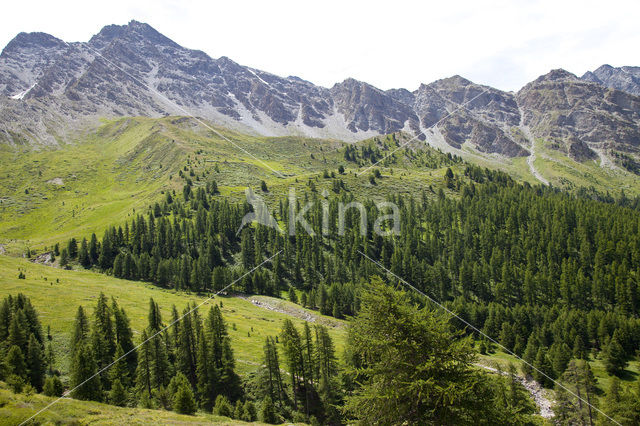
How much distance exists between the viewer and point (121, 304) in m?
82.1

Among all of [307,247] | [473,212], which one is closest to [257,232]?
[307,247]

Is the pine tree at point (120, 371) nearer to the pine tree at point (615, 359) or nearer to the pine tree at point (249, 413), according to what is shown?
the pine tree at point (249, 413)

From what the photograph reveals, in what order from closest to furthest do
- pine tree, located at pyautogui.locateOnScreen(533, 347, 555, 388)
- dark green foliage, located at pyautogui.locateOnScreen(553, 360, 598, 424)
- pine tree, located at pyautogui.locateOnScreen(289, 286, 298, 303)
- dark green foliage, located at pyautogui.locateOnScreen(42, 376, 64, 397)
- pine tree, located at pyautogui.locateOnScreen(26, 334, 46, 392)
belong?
1. dark green foliage, located at pyautogui.locateOnScreen(42, 376, 64, 397)
2. pine tree, located at pyautogui.locateOnScreen(26, 334, 46, 392)
3. dark green foliage, located at pyautogui.locateOnScreen(553, 360, 598, 424)
4. pine tree, located at pyautogui.locateOnScreen(533, 347, 555, 388)
5. pine tree, located at pyautogui.locateOnScreen(289, 286, 298, 303)

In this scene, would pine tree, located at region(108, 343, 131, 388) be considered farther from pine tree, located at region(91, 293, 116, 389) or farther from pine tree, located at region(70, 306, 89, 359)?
pine tree, located at region(70, 306, 89, 359)

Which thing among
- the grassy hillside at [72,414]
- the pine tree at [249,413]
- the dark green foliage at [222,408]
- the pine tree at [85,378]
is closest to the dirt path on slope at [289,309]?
the pine tree at [249,413]

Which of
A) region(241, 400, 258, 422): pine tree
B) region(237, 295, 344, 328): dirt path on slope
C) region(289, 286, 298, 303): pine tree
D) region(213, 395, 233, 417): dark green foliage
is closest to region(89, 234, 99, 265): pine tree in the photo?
region(237, 295, 344, 328): dirt path on slope

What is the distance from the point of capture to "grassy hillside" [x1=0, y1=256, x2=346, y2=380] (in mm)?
65562

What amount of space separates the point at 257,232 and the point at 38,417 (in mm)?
118906

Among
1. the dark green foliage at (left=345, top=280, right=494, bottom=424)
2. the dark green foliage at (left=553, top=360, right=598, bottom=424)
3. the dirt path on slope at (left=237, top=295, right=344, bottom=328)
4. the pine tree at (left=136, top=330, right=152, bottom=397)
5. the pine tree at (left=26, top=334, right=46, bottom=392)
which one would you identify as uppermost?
the dark green foliage at (left=345, top=280, right=494, bottom=424)

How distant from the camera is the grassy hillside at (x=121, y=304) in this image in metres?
65.6

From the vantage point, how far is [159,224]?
141625mm

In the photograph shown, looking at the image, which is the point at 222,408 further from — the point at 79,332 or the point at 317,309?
the point at 317,309

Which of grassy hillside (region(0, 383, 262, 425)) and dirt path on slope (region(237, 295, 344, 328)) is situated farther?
dirt path on slope (region(237, 295, 344, 328))

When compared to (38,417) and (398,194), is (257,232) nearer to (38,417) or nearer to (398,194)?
(398,194)
